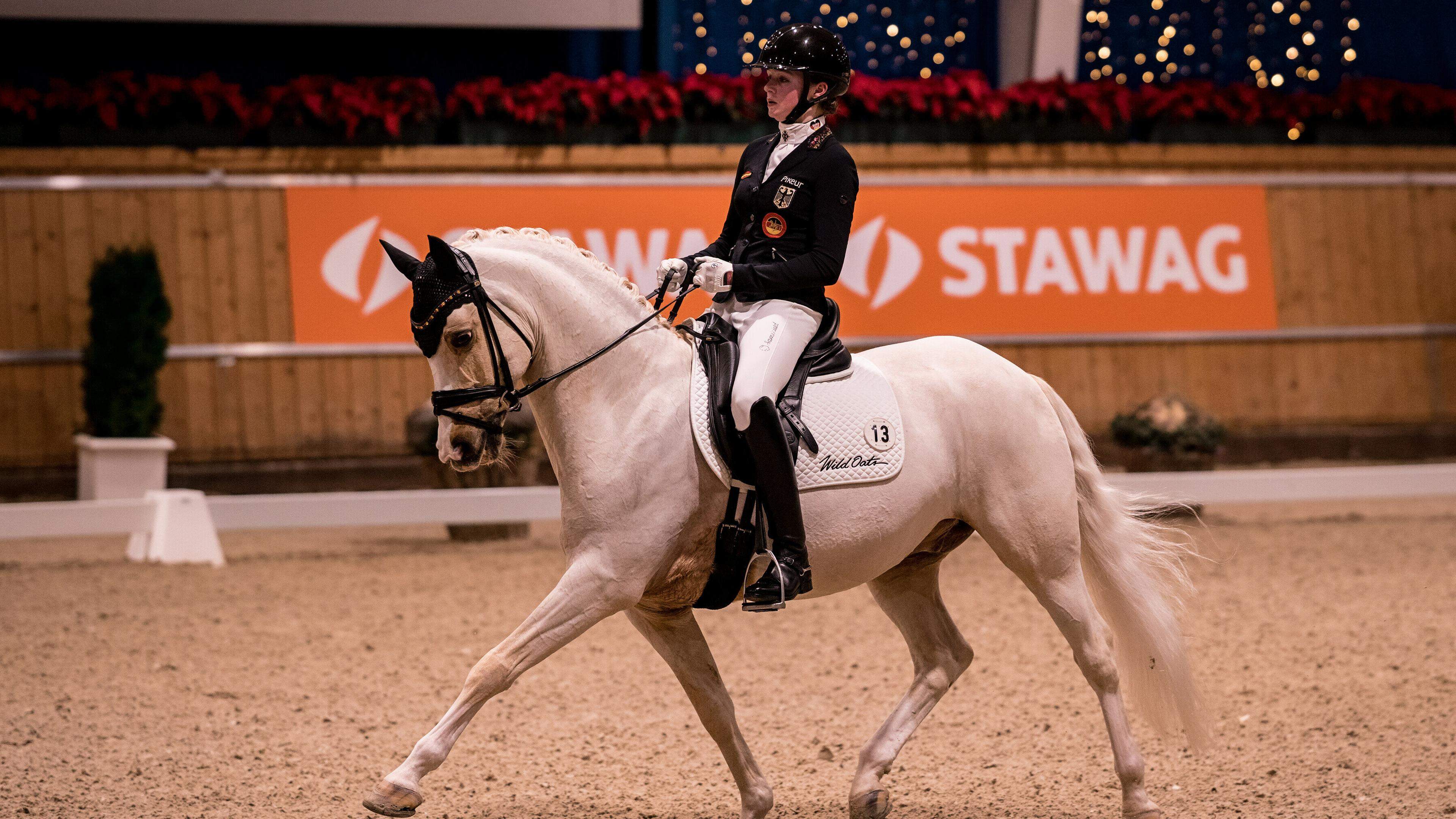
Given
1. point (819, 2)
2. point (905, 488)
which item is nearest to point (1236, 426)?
point (819, 2)

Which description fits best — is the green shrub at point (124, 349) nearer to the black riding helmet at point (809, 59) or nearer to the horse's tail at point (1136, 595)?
the black riding helmet at point (809, 59)

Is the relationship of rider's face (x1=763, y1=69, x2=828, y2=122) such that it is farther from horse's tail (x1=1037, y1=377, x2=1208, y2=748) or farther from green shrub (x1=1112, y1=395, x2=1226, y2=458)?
green shrub (x1=1112, y1=395, x2=1226, y2=458)

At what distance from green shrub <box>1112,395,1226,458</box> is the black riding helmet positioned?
21.7ft

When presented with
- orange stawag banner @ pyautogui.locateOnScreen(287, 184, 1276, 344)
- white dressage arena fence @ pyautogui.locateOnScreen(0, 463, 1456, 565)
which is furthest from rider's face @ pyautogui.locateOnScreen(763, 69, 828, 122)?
orange stawag banner @ pyautogui.locateOnScreen(287, 184, 1276, 344)

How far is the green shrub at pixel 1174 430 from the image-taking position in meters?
9.11

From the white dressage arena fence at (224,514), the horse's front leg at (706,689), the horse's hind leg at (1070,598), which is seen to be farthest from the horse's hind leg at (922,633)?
the white dressage arena fence at (224,514)

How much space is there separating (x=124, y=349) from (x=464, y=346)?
21.8 feet

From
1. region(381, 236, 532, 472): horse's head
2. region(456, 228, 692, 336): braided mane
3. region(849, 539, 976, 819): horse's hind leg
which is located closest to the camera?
region(381, 236, 532, 472): horse's head

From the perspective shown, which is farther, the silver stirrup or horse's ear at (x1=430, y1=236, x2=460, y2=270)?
the silver stirrup

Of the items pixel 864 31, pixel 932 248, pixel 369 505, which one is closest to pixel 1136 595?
pixel 369 505

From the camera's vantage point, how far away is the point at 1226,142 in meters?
10.9

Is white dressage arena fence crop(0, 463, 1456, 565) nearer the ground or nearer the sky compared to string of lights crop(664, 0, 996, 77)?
nearer the ground

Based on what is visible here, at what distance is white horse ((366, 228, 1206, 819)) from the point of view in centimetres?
293

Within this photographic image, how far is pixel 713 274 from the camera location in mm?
3139
